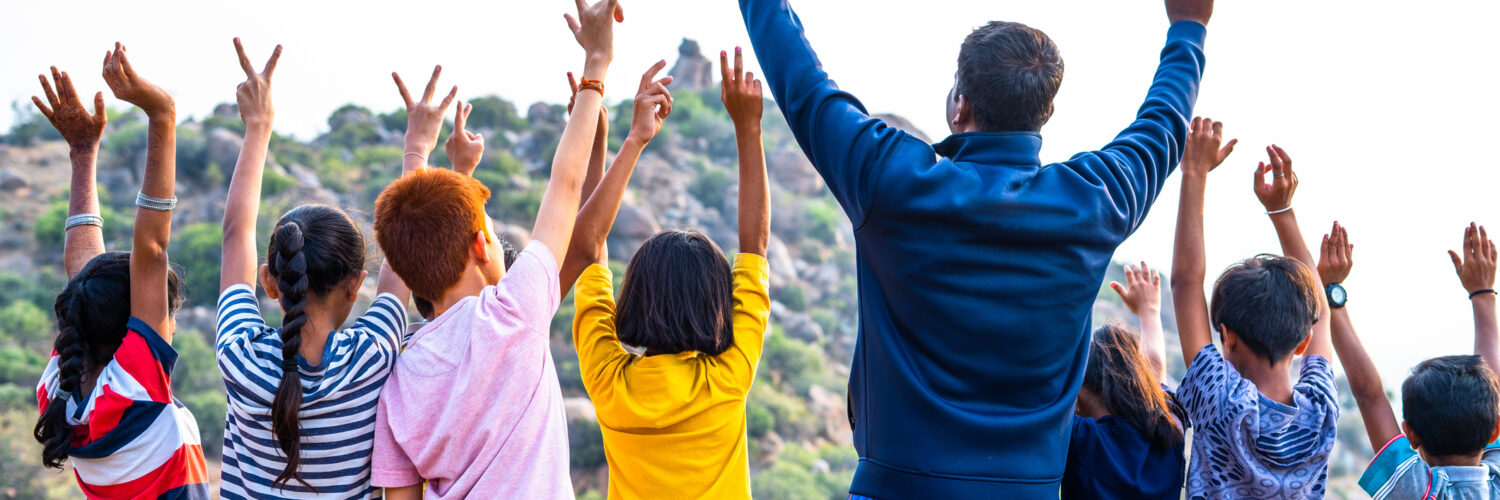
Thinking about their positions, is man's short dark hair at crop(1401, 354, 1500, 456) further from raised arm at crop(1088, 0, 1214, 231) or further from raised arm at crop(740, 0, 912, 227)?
raised arm at crop(740, 0, 912, 227)

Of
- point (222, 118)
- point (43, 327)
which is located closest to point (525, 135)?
point (222, 118)

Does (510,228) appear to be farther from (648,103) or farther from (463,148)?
(648,103)

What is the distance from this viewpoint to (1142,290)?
2.84 metres

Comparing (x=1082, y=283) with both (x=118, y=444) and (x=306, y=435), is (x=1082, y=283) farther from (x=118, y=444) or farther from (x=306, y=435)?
(x=118, y=444)

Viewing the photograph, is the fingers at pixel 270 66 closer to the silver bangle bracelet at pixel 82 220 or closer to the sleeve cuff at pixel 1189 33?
the silver bangle bracelet at pixel 82 220

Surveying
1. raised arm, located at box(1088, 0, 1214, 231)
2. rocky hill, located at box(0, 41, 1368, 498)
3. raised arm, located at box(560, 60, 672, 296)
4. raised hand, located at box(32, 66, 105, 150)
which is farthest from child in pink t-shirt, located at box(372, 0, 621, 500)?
rocky hill, located at box(0, 41, 1368, 498)

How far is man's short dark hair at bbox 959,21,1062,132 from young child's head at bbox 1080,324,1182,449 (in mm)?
779

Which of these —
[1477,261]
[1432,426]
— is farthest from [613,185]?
[1477,261]

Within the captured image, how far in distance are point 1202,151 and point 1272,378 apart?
0.57 m

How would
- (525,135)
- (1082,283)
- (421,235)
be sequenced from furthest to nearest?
(525,135)
(421,235)
(1082,283)

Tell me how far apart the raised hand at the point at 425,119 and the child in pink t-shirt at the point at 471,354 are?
58 centimetres

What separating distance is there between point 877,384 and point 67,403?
6.48 feet

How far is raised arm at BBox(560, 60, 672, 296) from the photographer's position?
2438 mm

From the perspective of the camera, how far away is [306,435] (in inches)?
80.4
